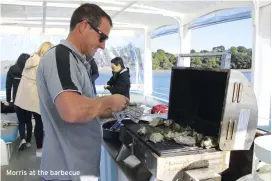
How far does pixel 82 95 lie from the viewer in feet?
3.55

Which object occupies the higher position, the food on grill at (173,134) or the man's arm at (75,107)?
the man's arm at (75,107)

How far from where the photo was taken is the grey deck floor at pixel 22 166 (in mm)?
2975

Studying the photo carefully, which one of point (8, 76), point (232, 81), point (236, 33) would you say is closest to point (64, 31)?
point (8, 76)

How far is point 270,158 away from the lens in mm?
822

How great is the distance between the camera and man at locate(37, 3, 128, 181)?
109 cm

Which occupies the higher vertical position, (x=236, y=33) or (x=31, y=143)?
(x=236, y=33)

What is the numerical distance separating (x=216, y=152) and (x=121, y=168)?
58 cm

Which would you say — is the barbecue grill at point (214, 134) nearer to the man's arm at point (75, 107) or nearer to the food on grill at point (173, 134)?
the food on grill at point (173, 134)

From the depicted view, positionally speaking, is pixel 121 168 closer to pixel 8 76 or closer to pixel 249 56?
pixel 249 56

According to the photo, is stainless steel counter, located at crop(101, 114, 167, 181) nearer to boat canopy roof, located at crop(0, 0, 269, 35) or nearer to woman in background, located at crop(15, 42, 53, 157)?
woman in background, located at crop(15, 42, 53, 157)

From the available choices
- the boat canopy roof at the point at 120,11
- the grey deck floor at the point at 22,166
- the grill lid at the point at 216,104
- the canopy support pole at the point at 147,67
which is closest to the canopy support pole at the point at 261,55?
the boat canopy roof at the point at 120,11

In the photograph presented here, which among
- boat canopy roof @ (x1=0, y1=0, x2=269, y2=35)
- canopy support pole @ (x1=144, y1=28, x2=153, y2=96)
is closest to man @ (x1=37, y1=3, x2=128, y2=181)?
boat canopy roof @ (x1=0, y1=0, x2=269, y2=35)

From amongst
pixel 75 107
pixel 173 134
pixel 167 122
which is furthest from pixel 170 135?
pixel 75 107

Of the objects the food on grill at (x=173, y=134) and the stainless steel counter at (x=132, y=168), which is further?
the stainless steel counter at (x=132, y=168)
